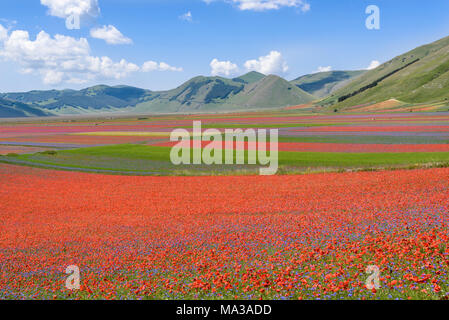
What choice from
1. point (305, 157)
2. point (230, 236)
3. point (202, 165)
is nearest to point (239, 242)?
point (230, 236)

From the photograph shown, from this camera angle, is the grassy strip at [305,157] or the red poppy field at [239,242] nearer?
the red poppy field at [239,242]

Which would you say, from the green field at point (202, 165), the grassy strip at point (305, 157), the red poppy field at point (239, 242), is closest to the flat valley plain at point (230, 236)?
the red poppy field at point (239, 242)

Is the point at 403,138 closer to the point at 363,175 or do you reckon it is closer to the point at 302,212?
the point at 363,175

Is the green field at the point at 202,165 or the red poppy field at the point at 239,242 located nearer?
the red poppy field at the point at 239,242

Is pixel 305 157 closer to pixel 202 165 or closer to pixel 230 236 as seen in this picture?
pixel 202 165

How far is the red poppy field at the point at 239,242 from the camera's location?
11.6 m

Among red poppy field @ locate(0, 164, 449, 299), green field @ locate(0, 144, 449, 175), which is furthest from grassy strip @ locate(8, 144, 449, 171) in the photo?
red poppy field @ locate(0, 164, 449, 299)

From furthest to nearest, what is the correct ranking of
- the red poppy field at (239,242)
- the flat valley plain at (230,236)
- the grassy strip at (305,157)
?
the grassy strip at (305,157) < the flat valley plain at (230,236) < the red poppy field at (239,242)

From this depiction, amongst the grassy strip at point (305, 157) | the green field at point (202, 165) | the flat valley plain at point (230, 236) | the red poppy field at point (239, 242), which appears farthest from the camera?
the grassy strip at point (305, 157)

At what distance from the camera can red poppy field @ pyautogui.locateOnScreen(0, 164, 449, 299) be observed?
11.6 m

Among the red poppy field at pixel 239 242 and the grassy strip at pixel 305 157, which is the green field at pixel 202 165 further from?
the red poppy field at pixel 239 242

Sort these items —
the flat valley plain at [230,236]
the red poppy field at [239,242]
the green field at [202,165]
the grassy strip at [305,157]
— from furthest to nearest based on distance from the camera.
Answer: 1. the grassy strip at [305,157]
2. the green field at [202,165]
3. the flat valley plain at [230,236]
4. the red poppy field at [239,242]

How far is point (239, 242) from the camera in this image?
17422mm
